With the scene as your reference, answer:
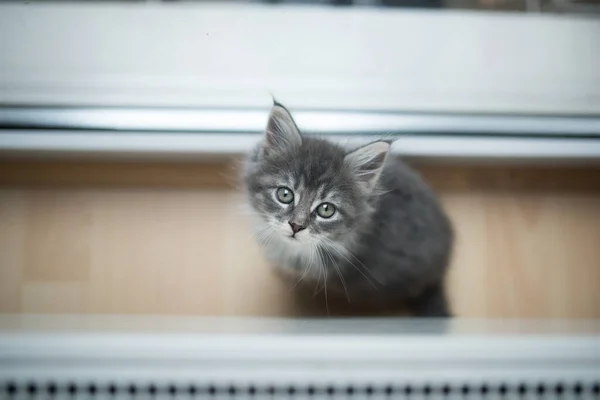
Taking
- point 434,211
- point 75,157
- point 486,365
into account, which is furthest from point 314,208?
point 75,157

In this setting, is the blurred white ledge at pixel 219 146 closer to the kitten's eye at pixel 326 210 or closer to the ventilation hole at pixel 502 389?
the kitten's eye at pixel 326 210

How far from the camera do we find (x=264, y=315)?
948 mm

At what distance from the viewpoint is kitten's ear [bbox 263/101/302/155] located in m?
0.87

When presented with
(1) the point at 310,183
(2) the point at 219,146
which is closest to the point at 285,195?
(1) the point at 310,183

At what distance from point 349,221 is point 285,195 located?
0.12 metres

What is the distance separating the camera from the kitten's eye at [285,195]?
90 cm

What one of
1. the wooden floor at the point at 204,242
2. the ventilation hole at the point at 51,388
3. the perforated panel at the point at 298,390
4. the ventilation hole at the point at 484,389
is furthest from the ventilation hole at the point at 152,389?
the ventilation hole at the point at 484,389

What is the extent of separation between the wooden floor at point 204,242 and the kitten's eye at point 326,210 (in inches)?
6.7

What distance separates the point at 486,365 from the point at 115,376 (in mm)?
467

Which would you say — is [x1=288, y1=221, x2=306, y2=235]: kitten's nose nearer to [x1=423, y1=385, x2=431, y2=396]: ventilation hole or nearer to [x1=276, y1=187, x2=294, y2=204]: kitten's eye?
[x1=276, y1=187, x2=294, y2=204]: kitten's eye

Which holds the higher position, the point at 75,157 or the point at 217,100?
the point at 217,100

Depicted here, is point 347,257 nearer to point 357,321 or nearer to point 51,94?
point 357,321

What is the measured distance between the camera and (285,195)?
0.90 metres

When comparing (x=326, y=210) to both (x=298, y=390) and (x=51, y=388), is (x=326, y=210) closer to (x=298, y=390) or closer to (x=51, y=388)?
(x=298, y=390)
